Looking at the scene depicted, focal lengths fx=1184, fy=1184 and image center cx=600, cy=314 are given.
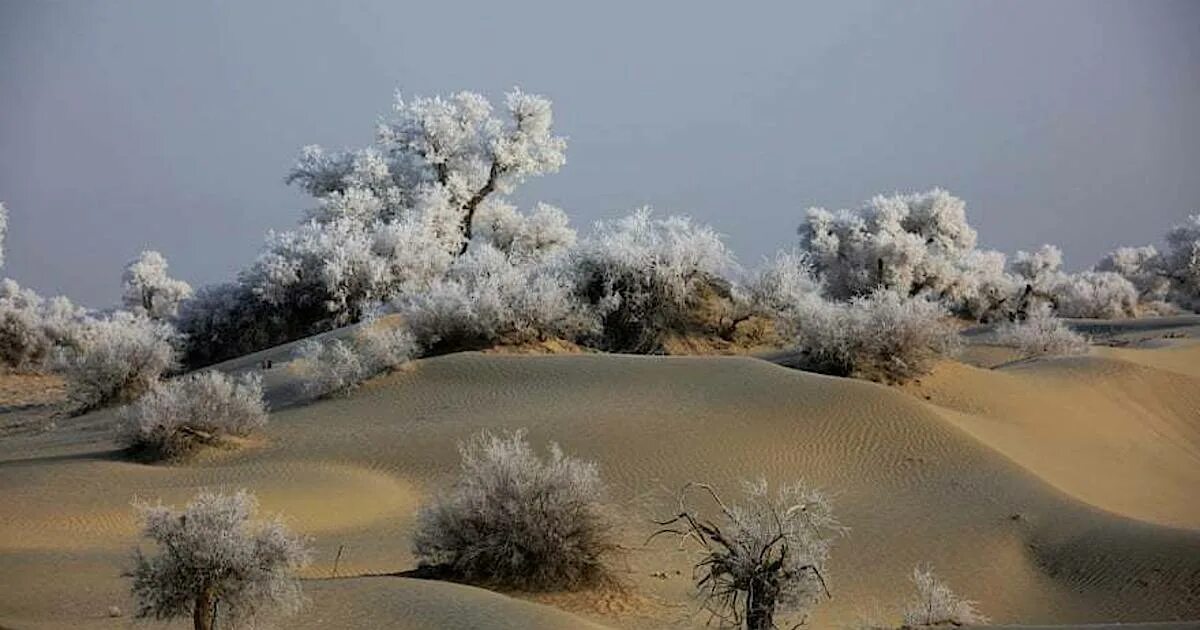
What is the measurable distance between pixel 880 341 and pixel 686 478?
7755mm

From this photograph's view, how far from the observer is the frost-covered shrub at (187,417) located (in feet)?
56.5

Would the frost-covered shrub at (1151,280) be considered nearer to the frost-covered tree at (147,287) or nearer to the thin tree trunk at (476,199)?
the thin tree trunk at (476,199)

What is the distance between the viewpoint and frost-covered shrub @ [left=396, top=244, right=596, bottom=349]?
2478cm

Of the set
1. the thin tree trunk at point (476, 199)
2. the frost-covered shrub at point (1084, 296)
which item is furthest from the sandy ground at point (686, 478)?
the frost-covered shrub at point (1084, 296)

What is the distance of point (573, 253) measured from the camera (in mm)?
29375

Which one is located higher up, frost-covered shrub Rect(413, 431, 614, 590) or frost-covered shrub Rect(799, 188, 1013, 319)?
frost-covered shrub Rect(799, 188, 1013, 319)

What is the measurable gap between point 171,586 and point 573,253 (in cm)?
2117

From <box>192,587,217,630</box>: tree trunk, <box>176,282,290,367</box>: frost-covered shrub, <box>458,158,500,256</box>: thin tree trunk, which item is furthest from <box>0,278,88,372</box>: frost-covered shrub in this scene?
<box>192,587,217,630</box>: tree trunk

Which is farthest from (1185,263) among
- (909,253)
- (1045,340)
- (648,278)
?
(648,278)

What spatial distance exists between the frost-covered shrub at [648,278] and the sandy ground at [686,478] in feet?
18.6

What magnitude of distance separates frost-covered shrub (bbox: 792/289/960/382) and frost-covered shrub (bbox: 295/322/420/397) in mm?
7948

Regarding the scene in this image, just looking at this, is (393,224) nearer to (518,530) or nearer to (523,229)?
(523,229)

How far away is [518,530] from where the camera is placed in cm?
1115

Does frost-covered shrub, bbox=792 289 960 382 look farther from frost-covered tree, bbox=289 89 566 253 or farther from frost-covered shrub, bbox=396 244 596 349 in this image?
frost-covered tree, bbox=289 89 566 253
